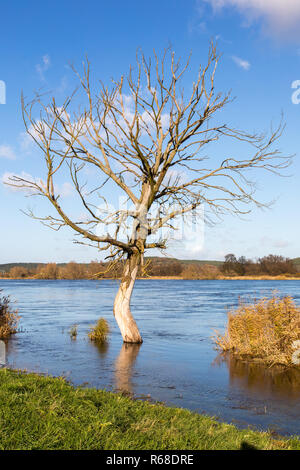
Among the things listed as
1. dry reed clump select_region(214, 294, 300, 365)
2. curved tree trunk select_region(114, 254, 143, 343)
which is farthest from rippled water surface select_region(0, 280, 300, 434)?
curved tree trunk select_region(114, 254, 143, 343)

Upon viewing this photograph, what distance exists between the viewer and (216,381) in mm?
10992

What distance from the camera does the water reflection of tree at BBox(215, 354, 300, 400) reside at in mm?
9938

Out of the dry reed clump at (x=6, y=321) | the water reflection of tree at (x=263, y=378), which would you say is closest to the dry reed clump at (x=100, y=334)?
the dry reed clump at (x=6, y=321)

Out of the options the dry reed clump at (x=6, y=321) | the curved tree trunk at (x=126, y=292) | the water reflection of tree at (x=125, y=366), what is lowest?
the water reflection of tree at (x=125, y=366)

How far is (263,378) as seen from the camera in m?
11.3

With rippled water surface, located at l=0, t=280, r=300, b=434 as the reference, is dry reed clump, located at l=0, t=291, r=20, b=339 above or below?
above

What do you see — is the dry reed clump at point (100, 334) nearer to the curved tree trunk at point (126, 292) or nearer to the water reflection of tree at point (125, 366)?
the water reflection of tree at point (125, 366)

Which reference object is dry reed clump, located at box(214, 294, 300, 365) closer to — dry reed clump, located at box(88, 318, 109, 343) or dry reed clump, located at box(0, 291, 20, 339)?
dry reed clump, located at box(88, 318, 109, 343)

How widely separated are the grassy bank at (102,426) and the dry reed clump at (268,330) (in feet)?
21.0

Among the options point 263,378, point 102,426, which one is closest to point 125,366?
point 263,378

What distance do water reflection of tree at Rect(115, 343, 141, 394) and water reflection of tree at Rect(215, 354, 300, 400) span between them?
8.42 feet

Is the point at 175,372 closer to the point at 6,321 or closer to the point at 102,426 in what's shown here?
the point at 102,426

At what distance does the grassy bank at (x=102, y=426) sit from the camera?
5273 millimetres
